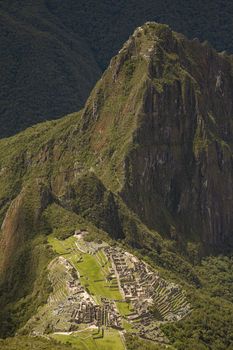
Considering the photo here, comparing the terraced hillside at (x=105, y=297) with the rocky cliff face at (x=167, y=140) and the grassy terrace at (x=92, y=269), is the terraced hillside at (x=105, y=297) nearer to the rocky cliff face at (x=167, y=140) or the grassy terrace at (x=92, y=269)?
the grassy terrace at (x=92, y=269)

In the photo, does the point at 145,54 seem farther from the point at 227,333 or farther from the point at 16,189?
the point at 227,333

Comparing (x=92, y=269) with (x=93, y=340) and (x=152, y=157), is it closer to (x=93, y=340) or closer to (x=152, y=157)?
(x=93, y=340)

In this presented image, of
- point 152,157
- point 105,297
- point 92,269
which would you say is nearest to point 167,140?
point 152,157

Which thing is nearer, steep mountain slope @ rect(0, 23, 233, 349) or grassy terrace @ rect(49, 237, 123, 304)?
grassy terrace @ rect(49, 237, 123, 304)

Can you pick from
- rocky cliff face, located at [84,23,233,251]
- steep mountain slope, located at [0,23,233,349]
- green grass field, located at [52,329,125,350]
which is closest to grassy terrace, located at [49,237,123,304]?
green grass field, located at [52,329,125,350]

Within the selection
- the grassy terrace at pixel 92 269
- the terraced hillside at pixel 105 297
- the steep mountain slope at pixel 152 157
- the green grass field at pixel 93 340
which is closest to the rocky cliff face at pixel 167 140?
the steep mountain slope at pixel 152 157

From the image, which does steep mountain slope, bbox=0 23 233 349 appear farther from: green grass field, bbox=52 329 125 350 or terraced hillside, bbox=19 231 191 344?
green grass field, bbox=52 329 125 350

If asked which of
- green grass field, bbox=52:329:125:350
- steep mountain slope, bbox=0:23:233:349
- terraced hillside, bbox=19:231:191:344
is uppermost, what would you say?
steep mountain slope, bbox=0:23:233:349

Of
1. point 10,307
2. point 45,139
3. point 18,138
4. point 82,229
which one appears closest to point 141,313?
point 10,307
